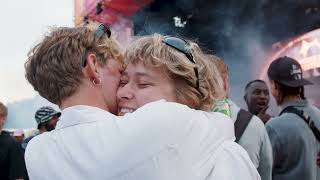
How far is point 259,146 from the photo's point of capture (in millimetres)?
2506

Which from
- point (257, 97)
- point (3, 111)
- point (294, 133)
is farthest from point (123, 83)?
point (3, 111)

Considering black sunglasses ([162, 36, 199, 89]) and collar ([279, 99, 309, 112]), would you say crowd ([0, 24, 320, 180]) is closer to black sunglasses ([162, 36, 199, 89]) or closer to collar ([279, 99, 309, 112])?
black sunglasses ([162, 36, 199, 89])

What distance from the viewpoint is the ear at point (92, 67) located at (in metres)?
1.39

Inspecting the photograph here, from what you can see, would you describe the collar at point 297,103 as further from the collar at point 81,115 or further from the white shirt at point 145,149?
the collar at point 81,115

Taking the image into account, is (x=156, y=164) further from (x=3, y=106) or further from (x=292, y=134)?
(x=3, y=106)

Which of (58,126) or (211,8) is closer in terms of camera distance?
(58,126)

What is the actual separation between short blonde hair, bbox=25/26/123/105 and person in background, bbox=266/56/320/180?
65.8 inches

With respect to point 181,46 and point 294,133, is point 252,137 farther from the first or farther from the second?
point 181,46

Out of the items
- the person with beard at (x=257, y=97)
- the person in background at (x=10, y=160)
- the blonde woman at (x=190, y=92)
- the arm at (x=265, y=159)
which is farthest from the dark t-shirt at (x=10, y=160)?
the blonde woman at (x=190, y=92)

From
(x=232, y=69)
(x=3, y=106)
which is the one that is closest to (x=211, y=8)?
(x=232, y=69)

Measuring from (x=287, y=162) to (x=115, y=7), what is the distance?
5371 millimetres

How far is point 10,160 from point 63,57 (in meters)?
3.36

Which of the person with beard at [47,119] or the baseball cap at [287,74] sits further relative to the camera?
the person with beard at [47,119]

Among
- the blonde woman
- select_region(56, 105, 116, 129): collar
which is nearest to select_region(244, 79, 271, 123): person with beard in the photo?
the blonde woman
